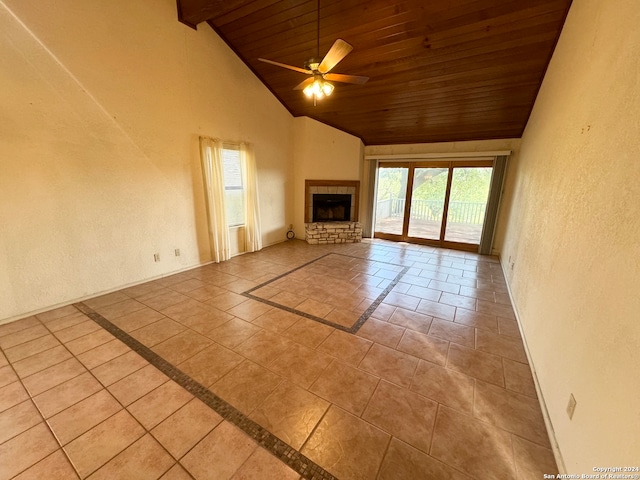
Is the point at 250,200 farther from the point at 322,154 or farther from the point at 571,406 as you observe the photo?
the point at 571,406

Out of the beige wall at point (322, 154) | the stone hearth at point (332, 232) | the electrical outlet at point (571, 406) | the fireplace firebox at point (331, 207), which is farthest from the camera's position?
the fireplace firebox at point (331, 207)

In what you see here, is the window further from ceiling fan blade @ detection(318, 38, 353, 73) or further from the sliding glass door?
the sliding glass door

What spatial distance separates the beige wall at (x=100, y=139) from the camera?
98.8 inches

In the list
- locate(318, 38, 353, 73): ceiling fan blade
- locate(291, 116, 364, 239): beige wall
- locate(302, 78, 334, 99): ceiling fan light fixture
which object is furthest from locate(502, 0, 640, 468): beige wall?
locate(291, 116, 364, 239): beige wall

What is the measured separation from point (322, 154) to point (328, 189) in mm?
781

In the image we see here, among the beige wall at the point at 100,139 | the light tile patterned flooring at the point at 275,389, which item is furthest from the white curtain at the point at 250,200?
the light tile patterned flooring at the point at 275,389

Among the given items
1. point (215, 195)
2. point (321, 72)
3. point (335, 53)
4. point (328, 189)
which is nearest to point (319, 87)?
point (321, 72)

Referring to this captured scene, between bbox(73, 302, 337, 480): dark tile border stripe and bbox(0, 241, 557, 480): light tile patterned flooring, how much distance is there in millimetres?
30

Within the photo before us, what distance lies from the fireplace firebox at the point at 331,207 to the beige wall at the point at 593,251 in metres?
4.06

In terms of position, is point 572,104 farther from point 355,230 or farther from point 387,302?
point 355,230

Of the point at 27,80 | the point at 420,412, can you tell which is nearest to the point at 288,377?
the point at 420,412

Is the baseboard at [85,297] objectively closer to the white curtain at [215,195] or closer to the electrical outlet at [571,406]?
the white curtain at [215,195]

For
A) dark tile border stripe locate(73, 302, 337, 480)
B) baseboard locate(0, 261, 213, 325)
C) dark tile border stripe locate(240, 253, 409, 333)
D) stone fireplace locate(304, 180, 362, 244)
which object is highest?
stone fireplace locate(304, 180, 362, 244)

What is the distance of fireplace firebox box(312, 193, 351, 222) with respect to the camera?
6094mm
